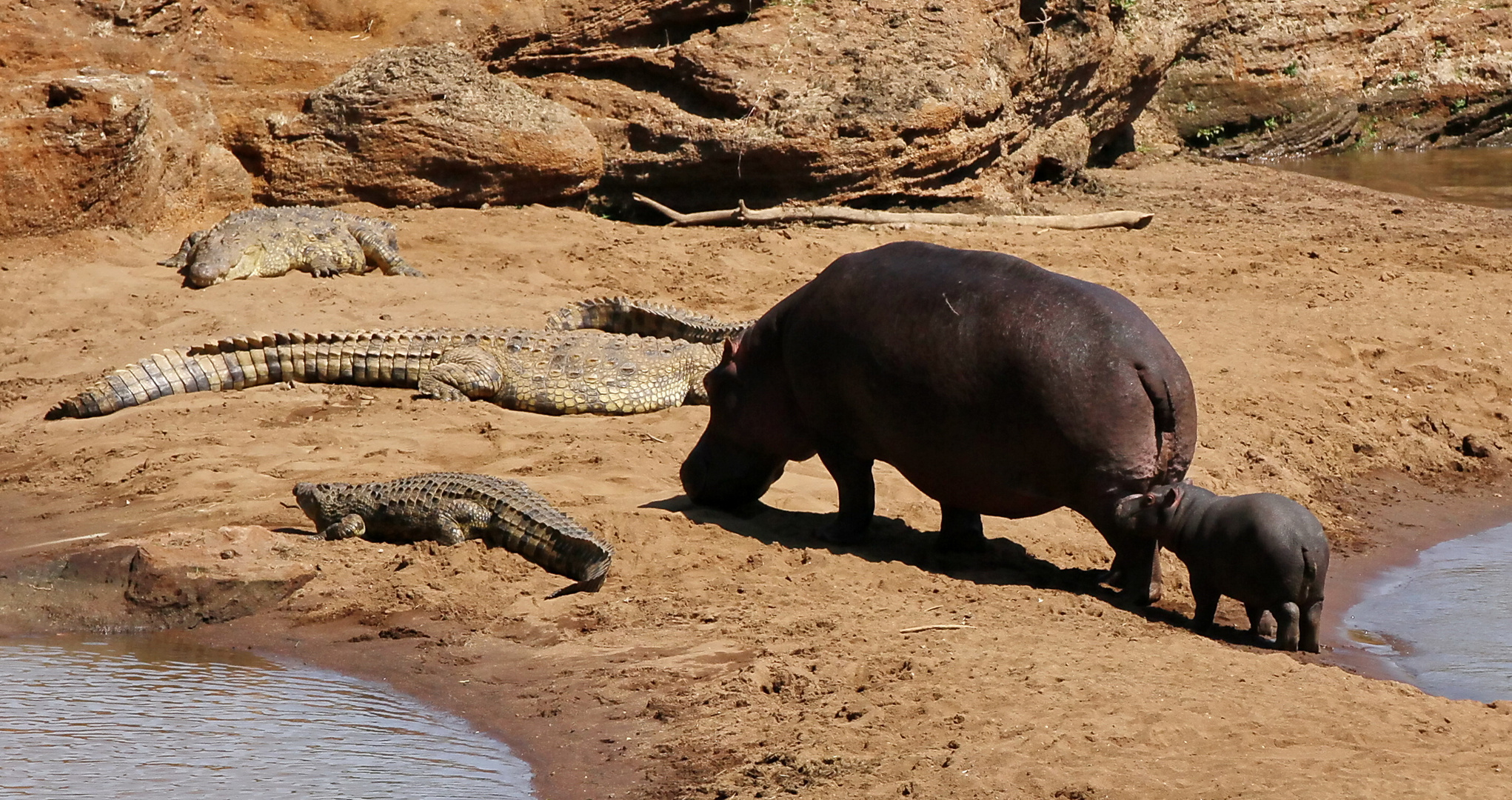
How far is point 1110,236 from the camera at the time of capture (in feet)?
45.3

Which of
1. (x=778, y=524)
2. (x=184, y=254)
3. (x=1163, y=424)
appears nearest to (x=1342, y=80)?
(x=184, y=254)

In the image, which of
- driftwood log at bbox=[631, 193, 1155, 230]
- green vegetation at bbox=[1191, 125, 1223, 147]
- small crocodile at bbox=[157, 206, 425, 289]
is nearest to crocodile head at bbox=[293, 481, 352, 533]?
small crocodile at bbox=[157, 206, 425, 289]

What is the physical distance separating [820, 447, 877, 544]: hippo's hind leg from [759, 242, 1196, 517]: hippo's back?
0.24 ft

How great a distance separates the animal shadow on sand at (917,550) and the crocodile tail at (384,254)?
524cm

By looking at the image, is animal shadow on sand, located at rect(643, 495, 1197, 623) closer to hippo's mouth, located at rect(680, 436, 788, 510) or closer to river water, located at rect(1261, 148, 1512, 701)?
hippo's mouth, located at rect(680, 436, 788, 510)

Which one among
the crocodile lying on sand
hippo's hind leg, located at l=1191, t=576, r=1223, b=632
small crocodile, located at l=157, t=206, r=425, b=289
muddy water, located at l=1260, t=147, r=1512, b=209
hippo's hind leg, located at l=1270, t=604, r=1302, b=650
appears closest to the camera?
hippo's hind leg, located at l=1270, t=604, r=1302, b=650

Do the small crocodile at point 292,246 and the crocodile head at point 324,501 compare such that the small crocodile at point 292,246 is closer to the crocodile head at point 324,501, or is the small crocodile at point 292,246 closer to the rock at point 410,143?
the rock at point 410,143

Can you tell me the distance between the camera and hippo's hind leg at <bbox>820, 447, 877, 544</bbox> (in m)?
6.99

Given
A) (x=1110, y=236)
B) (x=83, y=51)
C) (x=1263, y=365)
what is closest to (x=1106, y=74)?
(x=1110, y=236)

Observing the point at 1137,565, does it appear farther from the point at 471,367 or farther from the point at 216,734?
the point at 471,367

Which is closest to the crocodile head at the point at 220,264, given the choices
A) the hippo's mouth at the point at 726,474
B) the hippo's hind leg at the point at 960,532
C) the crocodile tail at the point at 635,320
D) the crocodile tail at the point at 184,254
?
the crocodile tail at the point at 184,254

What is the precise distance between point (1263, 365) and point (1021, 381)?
14.7ft

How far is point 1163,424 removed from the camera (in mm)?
6242

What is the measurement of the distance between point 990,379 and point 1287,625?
1.45 m
